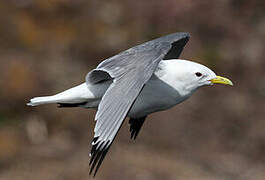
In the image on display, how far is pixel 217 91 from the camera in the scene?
43.4 feet

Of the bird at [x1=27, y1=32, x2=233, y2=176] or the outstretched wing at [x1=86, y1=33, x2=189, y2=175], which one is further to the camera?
the bird at [x1=27, y1=32, x2=233, y2=176]

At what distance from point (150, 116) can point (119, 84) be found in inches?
257

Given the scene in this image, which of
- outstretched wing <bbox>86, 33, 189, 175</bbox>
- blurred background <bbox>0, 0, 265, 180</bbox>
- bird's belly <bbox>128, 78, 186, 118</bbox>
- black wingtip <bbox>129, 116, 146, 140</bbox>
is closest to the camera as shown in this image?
outstretched wing <bbox>86, 33, 189, 175</bbox>

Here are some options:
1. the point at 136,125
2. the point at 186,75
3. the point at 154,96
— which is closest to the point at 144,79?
the point at 154,96

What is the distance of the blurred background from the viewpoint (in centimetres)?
1109

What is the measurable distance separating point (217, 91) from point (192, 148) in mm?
1545

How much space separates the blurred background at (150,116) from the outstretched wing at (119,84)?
16.7 feet

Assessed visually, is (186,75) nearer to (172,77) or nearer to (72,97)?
(172,77)

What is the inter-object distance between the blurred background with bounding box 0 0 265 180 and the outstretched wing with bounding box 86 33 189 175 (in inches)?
200

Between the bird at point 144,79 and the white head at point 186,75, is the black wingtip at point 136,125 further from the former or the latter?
the white head at point 186,75

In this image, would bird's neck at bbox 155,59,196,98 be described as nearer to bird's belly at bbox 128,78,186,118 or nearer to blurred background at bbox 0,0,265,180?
bird's belly at bbox 128,78,186,118

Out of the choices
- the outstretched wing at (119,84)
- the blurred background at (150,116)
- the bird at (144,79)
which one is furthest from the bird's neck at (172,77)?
the blurred background at (150,116)

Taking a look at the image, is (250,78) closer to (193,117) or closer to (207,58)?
(207,58)

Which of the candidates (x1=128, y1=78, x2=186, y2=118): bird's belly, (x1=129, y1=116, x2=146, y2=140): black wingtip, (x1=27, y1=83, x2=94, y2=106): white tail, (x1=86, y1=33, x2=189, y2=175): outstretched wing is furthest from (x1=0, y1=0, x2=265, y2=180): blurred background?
(x1=86, y1=33, x2=189, y2=175): outstretched wing
